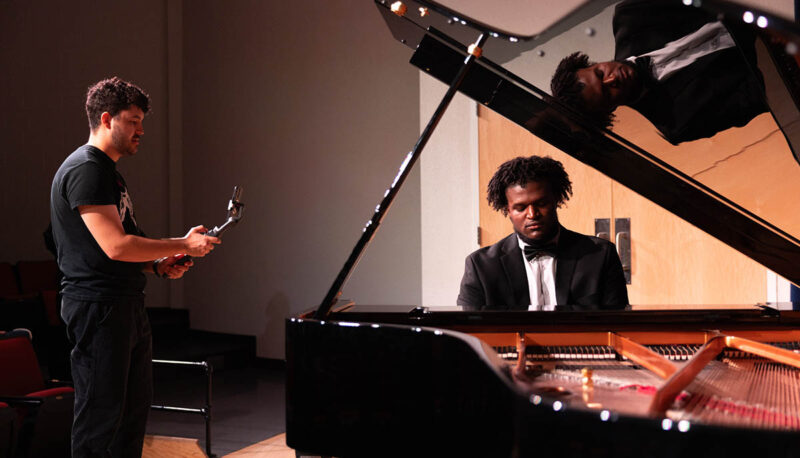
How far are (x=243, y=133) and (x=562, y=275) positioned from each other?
4.12 m

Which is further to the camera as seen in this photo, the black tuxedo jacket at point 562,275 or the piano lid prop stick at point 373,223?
the black tuxedo jacket at point 562,275

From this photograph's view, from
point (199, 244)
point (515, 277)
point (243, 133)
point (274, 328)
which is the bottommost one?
point (274, 328)

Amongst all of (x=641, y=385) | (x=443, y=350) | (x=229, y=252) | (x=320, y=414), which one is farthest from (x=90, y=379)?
(x=229, y=252)

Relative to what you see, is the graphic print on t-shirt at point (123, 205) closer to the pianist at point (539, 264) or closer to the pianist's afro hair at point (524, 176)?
the pianist at point (539, 264)

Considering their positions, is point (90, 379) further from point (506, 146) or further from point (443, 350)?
point (506, 146)

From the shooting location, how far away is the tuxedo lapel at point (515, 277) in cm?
239

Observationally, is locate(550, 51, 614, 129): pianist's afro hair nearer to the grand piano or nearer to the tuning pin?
the grand piano

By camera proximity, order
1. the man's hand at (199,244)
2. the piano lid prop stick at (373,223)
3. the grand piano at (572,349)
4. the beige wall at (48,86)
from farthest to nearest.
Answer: the beige wall at (48,86) < the man's hand at (199,244) < the piano lid prop stick at (373,223) < the grand piano at (572,349)

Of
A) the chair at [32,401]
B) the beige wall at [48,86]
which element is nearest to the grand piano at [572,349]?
the chair at [32,401]

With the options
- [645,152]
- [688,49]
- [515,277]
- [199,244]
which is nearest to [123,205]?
[199,244]

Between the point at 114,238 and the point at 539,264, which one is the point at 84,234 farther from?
the point at 539,264

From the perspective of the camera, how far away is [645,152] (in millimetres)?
1879

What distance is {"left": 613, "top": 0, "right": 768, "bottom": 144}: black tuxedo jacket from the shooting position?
61.8 inches

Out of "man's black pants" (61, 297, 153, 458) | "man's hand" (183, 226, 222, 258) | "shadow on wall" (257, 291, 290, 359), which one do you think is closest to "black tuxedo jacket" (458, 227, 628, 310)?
"man's hand" (183, 226, 222, 258)
